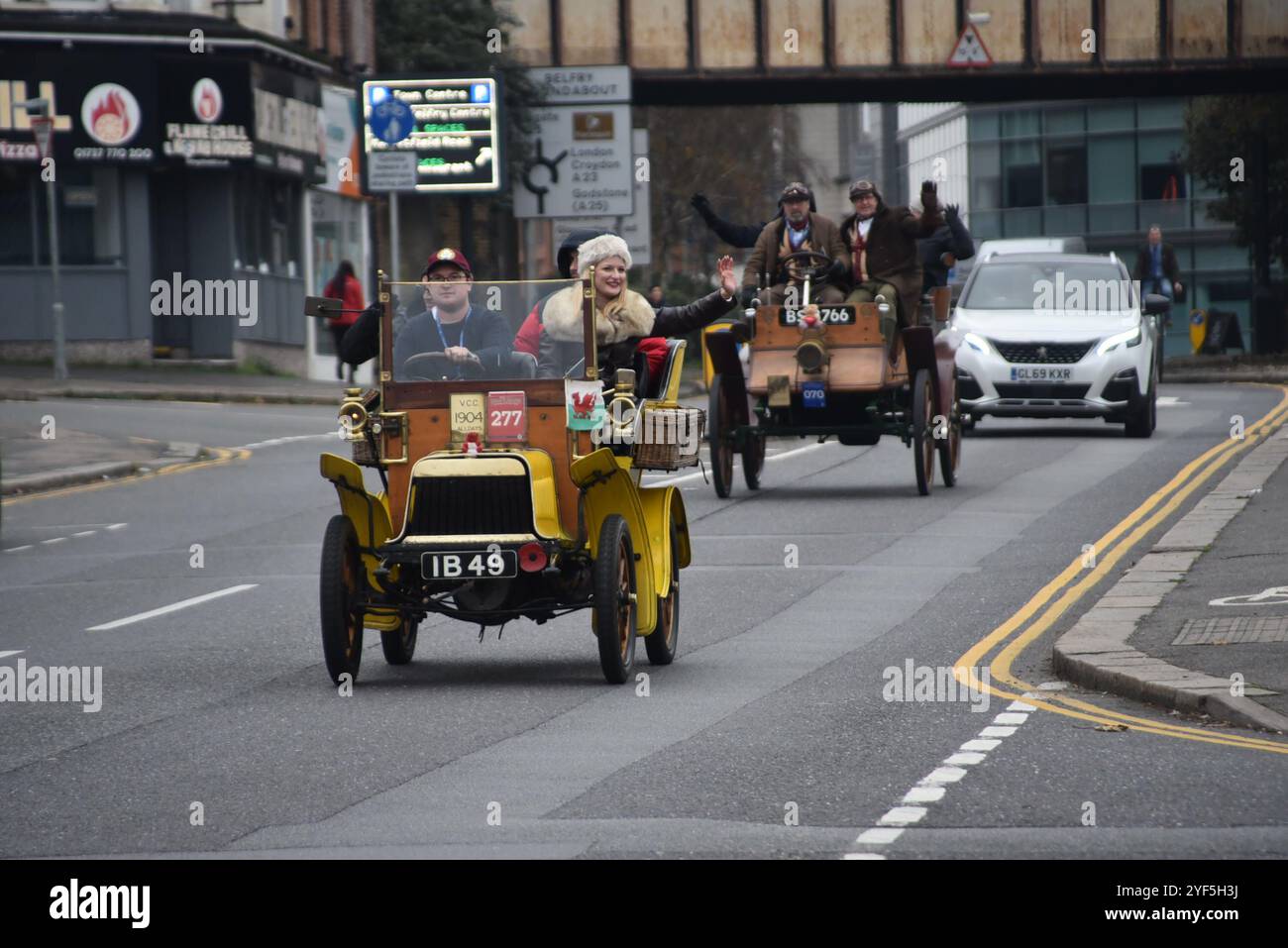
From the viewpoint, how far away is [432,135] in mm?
42219

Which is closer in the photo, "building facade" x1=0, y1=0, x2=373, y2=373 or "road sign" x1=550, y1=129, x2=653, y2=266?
"building facade" x1=0, y1=0, x2=373, y2=373

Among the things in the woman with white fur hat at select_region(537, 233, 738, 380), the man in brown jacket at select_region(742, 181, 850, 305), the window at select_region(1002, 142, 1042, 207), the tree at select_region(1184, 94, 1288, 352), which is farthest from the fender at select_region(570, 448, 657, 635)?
the window at select_region(1002, 142, 1042, 207)

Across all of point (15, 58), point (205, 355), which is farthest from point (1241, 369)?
point (15, 58)

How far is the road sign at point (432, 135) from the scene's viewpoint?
41.6 meters

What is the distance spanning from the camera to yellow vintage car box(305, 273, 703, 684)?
1075 cm

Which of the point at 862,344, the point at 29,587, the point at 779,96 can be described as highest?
the point at 779,96

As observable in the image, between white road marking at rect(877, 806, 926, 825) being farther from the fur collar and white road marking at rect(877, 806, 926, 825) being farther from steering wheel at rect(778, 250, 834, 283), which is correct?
steering wheel at rect(778, 250, 834, 283)

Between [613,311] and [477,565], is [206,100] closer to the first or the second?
[613,311]

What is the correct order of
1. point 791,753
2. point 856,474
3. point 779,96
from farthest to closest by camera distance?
point 779,96 < point 856,474 < point 791,753

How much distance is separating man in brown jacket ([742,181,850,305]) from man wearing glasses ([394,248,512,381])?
8059 millimetres

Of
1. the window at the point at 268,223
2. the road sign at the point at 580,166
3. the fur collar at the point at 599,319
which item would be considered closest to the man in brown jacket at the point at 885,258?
the fur collar at the point at 599,319
